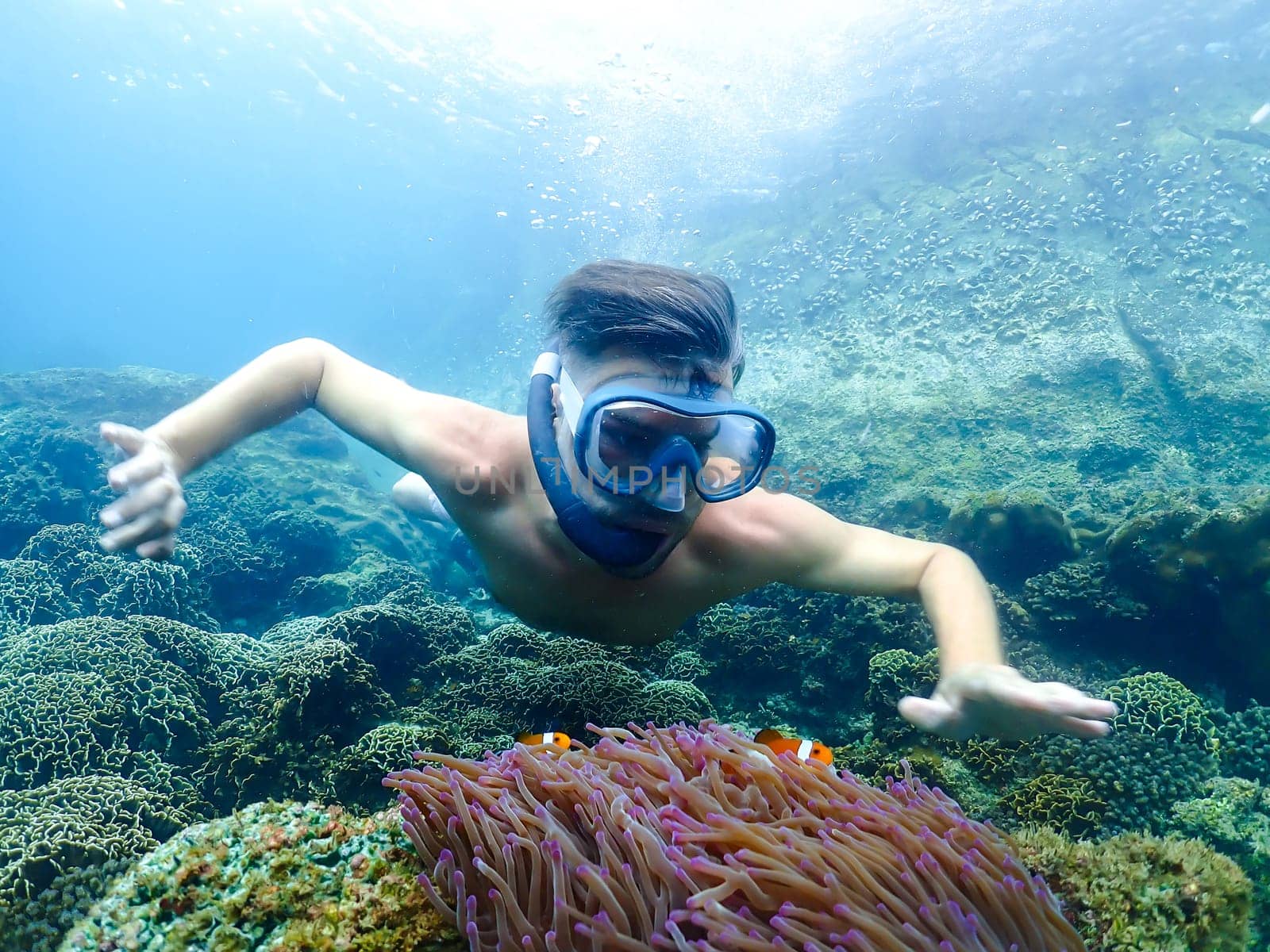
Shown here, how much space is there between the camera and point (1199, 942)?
1.87 metres

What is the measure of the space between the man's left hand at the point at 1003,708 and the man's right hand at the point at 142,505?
2.19 meters

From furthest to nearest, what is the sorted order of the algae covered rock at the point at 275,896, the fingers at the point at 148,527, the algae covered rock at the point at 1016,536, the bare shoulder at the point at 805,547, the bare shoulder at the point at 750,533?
the algae covered rock at the point at 1016,536 → the bare shoulder at the point at 750,533 → the bare shoulder at the point at 805,547 → the fingers at the point at 148,527 → the algae covered rock at the point at 275,896

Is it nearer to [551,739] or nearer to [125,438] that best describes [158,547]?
[125,438]

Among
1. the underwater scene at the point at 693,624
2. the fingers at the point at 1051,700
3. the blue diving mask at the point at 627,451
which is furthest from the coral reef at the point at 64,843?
the fingers at the point at 1051,700

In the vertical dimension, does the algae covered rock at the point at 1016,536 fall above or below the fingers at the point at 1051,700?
above

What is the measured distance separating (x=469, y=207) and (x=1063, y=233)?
4587 centimetres

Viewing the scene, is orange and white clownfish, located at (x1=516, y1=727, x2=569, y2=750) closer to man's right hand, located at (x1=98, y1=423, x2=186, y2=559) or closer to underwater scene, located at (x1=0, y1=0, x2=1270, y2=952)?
underwater scene, located at (x1=0, y1=0, x2=1270, y2=952)

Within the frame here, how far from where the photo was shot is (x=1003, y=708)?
5.75 ft

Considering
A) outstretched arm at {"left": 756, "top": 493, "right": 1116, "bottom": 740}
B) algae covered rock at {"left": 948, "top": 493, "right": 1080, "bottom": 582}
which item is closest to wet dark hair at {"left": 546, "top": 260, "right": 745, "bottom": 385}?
outstretched arm at {"left": 756, "top": 493, "right": 1116, "bottom": 740}

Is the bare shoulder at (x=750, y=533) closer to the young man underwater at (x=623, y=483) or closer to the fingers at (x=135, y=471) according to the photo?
the young man underwater at (x=623, y=483)

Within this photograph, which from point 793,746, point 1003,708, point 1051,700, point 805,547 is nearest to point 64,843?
point 793,746

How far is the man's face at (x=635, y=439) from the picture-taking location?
228 centimetres

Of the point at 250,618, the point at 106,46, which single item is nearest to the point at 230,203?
the point at 106,46

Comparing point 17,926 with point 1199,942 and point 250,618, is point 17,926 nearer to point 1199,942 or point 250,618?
point 1199,942
